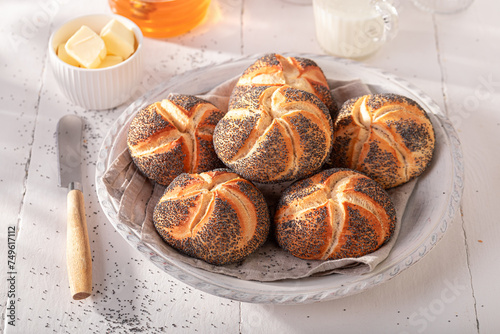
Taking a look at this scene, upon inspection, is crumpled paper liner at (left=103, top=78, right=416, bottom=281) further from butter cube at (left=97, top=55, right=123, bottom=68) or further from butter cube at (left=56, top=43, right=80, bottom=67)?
butter cube at (left=56, top=43, right=80, bottom=67)

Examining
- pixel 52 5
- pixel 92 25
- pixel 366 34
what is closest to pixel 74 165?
pixel 92 25

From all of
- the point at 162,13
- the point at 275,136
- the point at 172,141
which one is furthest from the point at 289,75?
the point at 162,13

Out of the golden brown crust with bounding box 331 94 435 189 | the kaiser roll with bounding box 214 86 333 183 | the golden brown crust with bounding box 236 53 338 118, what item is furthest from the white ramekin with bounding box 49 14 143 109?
the golden brown crust with bounding box 331 94 435 189

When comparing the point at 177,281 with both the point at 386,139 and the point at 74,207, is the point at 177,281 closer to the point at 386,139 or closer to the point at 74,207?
the point at 74,207

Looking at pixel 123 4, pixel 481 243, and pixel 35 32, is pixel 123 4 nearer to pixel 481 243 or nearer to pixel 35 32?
pixel 35 32

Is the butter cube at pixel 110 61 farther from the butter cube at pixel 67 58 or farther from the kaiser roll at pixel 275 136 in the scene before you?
the kaiser roll at pixel 275 136
